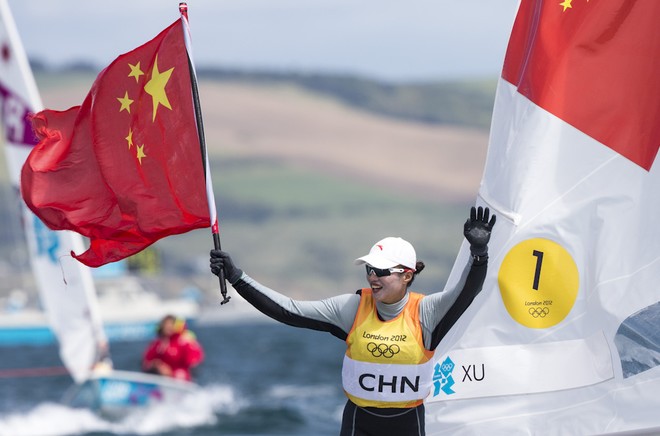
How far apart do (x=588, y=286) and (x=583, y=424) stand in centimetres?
59

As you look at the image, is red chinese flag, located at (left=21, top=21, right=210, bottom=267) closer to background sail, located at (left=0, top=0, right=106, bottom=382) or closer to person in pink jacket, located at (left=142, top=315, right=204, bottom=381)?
background sail, located at (left=0, top=0, right=106, bottom=382)

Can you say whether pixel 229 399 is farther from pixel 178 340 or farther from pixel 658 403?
pixel 658 403

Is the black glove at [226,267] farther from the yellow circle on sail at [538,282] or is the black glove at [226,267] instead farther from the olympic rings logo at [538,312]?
the olympic rings logo at [538,312]

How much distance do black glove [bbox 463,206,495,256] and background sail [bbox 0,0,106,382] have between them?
33.2ft

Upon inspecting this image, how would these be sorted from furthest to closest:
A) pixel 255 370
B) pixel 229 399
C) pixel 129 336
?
pixel 129 336, pixel 255 370, pixel 229 399

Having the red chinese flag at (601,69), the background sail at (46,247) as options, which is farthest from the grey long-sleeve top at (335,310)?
the background sail at (46,247)

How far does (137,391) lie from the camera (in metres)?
16.5

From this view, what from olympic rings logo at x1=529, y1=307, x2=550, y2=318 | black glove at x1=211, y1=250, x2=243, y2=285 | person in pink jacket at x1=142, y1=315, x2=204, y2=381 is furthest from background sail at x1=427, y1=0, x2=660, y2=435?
person in pink jacket at x1=142, y1=315, x2=204, y2=381

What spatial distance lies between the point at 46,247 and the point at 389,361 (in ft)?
36.6

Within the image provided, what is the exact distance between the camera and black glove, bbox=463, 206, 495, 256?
463 centimetres

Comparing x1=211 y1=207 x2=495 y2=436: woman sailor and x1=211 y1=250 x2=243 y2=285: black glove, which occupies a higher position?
x1=211 y1=250 x2=243 y2=285: black glove

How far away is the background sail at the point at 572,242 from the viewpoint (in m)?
5.31

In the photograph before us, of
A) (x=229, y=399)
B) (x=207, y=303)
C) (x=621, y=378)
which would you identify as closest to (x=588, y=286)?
(x=621, y=378)

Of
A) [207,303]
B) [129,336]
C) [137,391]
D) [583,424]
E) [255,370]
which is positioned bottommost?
[583,424]
